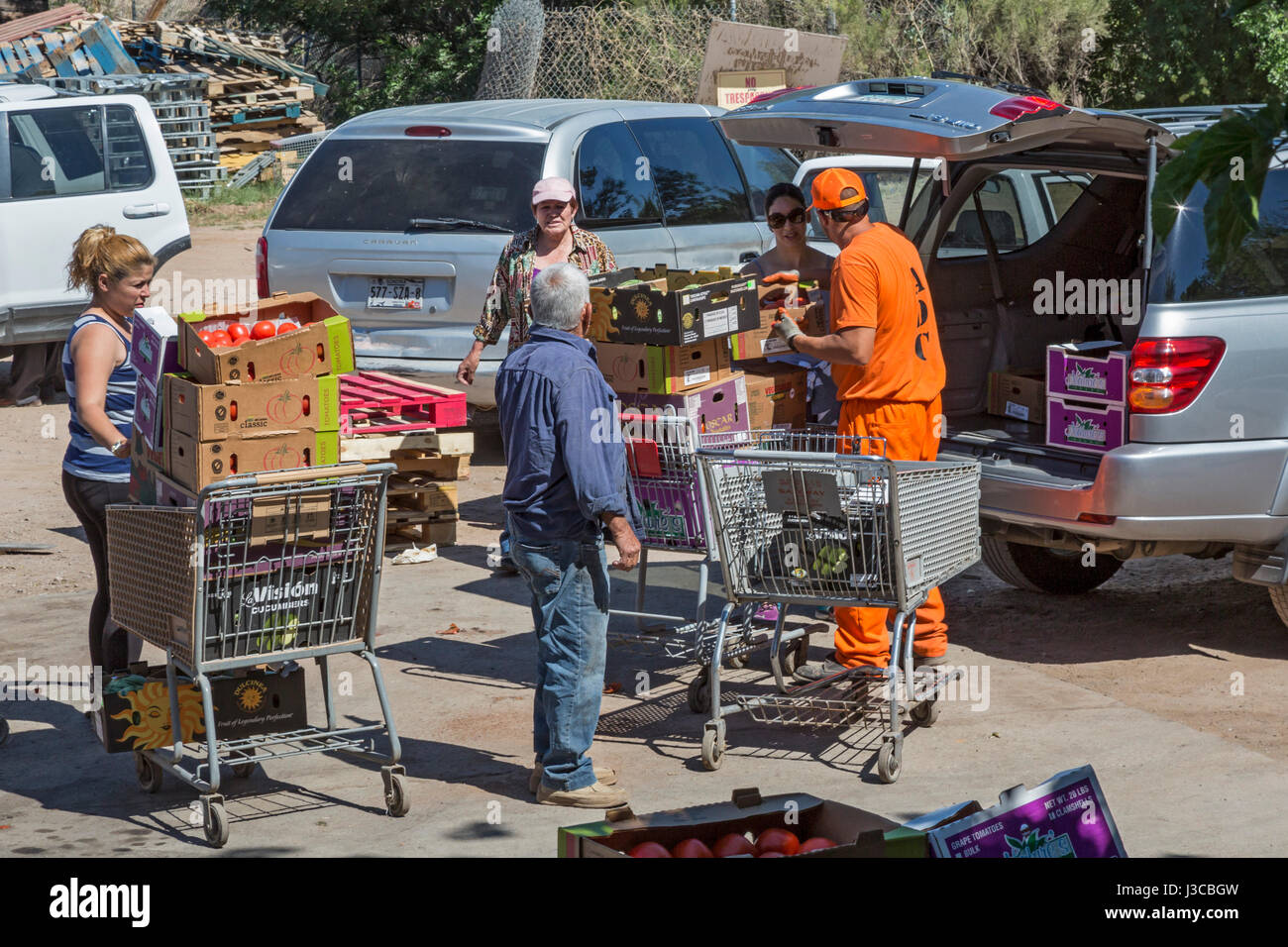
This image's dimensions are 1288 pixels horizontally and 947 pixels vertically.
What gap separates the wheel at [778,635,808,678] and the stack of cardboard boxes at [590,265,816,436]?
974 mm

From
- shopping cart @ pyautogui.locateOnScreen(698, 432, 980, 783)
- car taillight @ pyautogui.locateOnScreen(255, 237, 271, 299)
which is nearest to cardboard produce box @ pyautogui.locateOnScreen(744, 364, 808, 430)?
shopping cart @ pyautogui.locateOnScreen(698, 432, 980, 783)

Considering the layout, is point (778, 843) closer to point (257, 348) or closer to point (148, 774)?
point (257, 348)

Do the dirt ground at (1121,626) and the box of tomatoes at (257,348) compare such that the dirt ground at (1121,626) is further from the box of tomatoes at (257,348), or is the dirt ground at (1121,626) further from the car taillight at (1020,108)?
the car taillight at (1020,108)

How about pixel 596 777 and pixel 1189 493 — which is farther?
pixel 1189 493

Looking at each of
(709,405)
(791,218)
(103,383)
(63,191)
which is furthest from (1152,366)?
(63,191)

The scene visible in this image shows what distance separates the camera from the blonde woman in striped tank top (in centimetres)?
593

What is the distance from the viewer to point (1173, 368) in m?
6.36

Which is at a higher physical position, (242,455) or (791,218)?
(791,218)

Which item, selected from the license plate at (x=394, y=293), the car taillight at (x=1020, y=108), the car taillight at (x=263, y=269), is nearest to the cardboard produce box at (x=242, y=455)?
the car taillight at (x=1020, y=108)

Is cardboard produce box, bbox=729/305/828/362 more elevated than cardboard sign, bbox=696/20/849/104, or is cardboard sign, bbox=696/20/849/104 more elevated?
cardboard sign, bbox=696/20/849/104

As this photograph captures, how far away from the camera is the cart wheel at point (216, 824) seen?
16.9ft

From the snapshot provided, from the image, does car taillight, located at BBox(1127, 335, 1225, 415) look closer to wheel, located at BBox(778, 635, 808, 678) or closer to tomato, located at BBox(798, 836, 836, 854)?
wheel, located at BBox(778, 635, 808, 678)

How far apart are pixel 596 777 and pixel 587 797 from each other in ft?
0.60

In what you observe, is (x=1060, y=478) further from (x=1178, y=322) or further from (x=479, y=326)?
(x=479, y=326)
